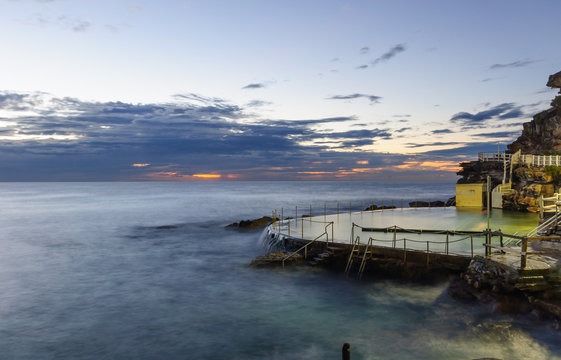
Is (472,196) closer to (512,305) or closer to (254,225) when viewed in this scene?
(254,225)

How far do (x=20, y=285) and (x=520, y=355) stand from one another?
24.8 meters

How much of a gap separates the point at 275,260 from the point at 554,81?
74.2 m

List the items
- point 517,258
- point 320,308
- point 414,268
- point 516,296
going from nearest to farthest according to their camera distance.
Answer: point 516,296 → point 517,258 → point 320,308 → point 414,268

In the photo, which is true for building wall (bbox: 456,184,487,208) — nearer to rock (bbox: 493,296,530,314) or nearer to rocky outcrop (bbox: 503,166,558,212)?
rocky outcrop (bbox: 503,166,558,212)

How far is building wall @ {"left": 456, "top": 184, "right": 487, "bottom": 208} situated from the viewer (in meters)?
40.1

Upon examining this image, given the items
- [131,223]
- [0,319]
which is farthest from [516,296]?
[131,223]

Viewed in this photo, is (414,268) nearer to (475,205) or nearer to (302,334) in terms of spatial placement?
(302,334)

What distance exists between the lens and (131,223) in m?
53.9

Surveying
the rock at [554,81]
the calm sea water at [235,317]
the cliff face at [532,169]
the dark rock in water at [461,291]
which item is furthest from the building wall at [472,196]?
the rock at [554,81]

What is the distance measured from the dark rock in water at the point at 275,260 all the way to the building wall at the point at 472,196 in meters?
26.4

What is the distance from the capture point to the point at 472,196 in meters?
40.3

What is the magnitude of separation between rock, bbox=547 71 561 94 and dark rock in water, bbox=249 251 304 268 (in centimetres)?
7295

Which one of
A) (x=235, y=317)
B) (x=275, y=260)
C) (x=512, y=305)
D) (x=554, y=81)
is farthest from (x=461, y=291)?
(x=554, y=81)

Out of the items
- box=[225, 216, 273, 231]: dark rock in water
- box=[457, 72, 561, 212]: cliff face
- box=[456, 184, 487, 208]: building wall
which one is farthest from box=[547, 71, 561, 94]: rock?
box=[225, 216, 273, 231]: dark rock in water
